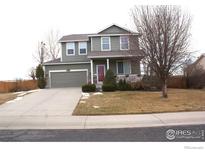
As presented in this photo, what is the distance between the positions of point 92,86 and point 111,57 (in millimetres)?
5434

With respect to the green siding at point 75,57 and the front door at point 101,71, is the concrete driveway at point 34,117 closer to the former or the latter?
the front door at point 101,71

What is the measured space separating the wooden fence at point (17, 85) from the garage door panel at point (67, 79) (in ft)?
9.22

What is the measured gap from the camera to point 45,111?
66.0 ft

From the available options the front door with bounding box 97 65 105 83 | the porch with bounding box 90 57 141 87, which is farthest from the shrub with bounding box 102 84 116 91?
the front door with bounding box 97 65 105 83

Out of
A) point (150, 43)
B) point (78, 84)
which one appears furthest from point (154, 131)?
point (78, 84)

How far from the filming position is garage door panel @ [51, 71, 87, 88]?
42438mm

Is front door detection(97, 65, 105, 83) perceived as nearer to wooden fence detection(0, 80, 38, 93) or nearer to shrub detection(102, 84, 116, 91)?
shrub detection(102, 84, 116, 91)

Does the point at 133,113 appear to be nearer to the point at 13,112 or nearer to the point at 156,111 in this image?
the point at 156,111

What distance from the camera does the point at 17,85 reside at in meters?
43.9

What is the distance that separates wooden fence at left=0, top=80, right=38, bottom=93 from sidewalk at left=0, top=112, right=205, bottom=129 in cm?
2669

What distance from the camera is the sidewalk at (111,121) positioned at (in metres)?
14.6

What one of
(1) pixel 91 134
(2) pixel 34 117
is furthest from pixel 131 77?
(1) pixel 91 134

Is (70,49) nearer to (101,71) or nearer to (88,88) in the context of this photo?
(101,71)

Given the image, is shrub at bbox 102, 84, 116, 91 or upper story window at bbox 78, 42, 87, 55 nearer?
shrub at bbox 102, 84, 116, 91
